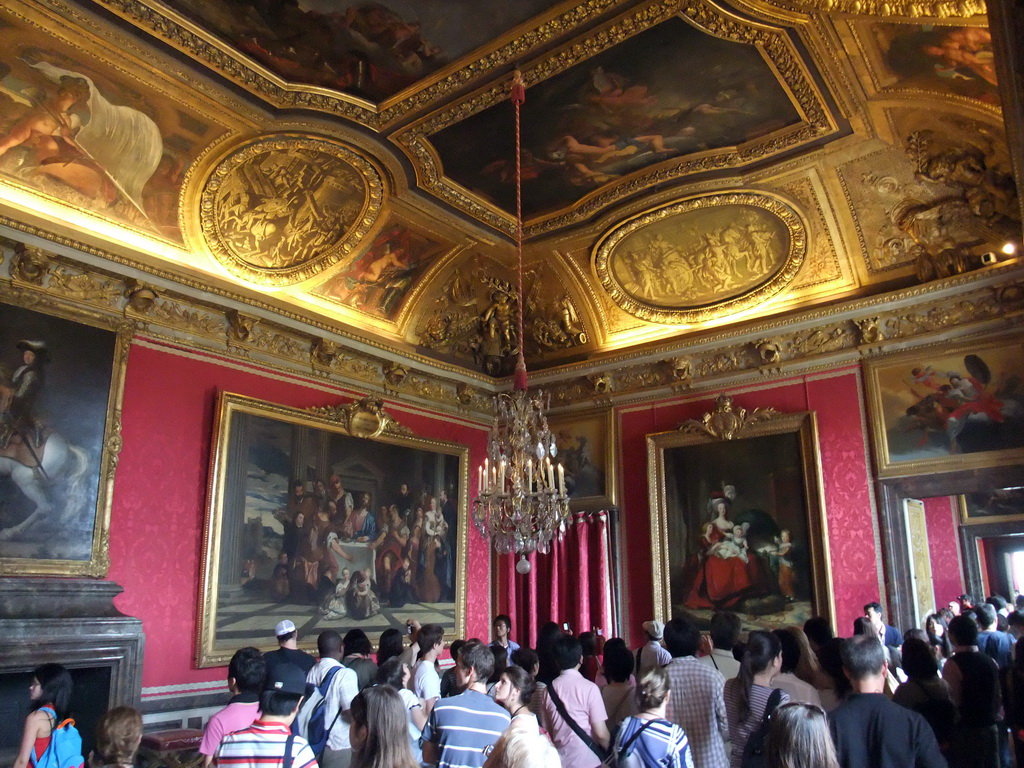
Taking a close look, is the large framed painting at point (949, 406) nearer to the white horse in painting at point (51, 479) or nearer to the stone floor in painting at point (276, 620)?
the stone floor in painting at point (276, 620)

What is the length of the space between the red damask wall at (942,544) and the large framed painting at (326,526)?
10.0 metres

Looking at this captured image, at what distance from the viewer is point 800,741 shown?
2.87 metres

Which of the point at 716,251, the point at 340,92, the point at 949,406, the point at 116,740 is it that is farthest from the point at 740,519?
the point at 116,740

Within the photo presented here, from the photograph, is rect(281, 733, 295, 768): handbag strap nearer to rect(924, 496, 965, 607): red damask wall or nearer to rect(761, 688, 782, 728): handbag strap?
rect(761, 688, 782, 728): handbag strap

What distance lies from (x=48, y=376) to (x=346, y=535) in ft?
14.4

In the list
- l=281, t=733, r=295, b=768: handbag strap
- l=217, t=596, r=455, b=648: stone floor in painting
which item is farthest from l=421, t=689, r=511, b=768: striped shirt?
l=217, t=596, r=455, b=648: stone floor in painting

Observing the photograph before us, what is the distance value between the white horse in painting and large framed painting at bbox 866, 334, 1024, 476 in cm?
973

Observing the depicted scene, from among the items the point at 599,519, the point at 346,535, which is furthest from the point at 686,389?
the point at 346,535

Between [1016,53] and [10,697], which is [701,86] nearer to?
[1016,53]

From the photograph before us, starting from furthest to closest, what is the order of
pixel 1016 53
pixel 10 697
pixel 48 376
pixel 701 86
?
pixel 701 86
pixel 48 376
pixel 10 697
pixel 1016 53

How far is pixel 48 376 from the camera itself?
27.5 feet

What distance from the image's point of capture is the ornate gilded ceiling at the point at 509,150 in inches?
313

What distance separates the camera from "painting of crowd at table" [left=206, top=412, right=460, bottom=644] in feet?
32.5

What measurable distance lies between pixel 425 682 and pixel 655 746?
106 inches
